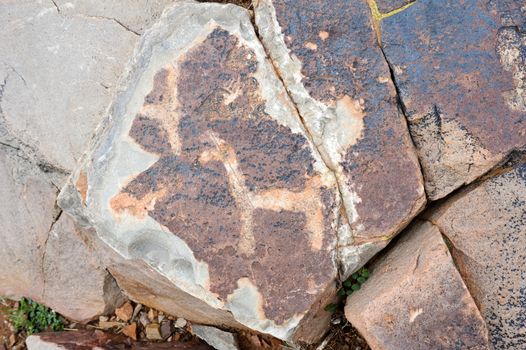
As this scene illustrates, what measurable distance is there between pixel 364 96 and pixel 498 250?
2.42 feet

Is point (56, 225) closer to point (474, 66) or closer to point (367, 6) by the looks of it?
point (367, 6)

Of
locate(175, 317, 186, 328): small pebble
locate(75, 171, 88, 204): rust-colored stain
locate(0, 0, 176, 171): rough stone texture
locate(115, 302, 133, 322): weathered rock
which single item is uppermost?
locate(0, 0, 176, 171): rough stone texture

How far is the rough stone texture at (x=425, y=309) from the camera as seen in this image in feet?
6.91

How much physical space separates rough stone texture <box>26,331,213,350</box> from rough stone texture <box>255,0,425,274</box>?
115 centimetres

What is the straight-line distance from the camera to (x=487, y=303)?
7.23 feet

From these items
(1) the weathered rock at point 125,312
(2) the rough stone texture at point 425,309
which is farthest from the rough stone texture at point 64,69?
(2) the rough stone texture at point 425,309

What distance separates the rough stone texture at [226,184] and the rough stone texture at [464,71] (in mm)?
427

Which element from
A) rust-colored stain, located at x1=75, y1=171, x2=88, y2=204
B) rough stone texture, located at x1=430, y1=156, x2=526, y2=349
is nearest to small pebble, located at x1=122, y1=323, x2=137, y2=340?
rust-colored stain, located at x1=75, y1=171, x2=88, y2=204

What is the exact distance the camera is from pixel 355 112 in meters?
2.16

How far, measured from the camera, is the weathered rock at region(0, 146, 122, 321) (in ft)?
9.37

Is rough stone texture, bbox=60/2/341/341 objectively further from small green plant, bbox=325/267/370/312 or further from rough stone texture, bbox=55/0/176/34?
rough stone texture, bbox=55/0/176/34

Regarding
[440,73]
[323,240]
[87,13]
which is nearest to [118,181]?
[323,240]

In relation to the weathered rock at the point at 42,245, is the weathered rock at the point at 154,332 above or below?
below

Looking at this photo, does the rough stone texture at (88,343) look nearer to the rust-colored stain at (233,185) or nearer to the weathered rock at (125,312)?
the weathered rock at (125,312)
